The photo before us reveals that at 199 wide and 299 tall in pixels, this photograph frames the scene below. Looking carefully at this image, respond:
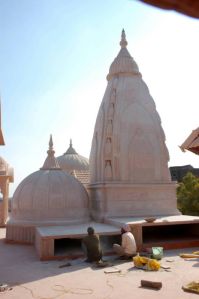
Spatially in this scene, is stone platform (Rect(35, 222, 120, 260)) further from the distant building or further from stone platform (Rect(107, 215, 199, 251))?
the distant building

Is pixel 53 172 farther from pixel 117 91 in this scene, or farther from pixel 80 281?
pixel 80 281

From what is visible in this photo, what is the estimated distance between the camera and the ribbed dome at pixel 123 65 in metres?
17.7

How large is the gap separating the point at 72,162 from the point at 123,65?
419 inches

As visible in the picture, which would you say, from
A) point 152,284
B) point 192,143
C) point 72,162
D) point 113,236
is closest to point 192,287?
point 152,284

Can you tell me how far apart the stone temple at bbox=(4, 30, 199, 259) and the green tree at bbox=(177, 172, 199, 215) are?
33.8ft

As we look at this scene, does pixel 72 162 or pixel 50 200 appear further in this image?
pixel 72 162

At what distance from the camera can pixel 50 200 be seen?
14.2 metres

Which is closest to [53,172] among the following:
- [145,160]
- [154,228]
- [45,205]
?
[45,205]

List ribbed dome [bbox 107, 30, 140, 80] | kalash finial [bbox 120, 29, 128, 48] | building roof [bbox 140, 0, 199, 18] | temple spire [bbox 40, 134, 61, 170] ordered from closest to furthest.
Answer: building roof [bbox 140, 0, 199, 18], temple spire [bbox 40, 134, 61, 170], ribbed dome [bbox 107, 30, 140, 80], kalash finial [bbox 120, 29, 128, 48]

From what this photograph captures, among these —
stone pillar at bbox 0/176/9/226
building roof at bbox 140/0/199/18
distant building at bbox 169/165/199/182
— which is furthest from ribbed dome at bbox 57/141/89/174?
building roof at bbox 140/0/199/18

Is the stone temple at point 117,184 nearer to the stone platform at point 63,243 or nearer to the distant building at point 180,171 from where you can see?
the stone platform at point 63,243

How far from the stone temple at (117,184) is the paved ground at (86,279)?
317 centimetres

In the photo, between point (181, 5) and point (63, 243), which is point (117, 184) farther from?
point (181, 5)

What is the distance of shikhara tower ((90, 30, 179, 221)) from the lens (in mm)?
15008
